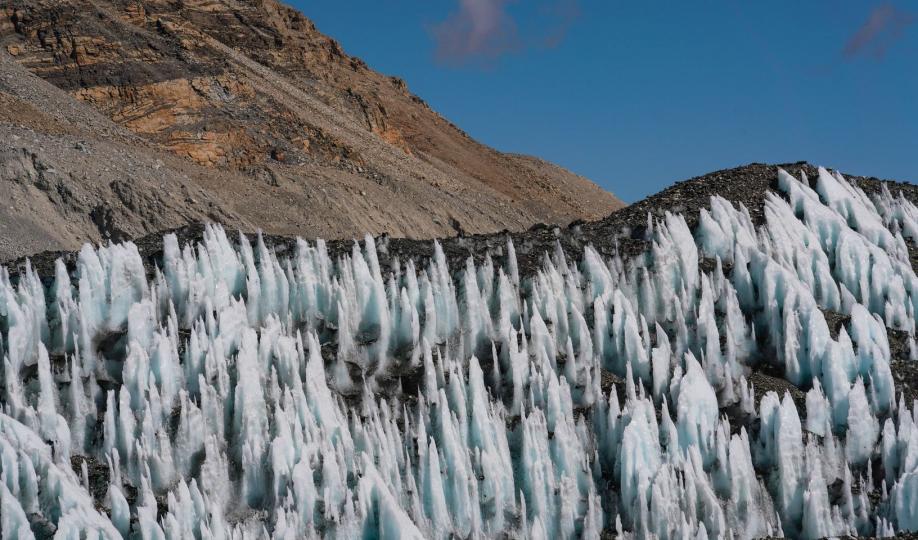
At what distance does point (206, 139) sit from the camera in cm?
7612

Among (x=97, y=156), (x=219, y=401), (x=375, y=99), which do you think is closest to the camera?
(x=219, y=401)

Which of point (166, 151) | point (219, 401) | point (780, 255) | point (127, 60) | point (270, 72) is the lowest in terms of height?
point (219, 401)

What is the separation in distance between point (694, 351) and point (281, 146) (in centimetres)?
5303

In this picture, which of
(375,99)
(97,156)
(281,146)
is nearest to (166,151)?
(281,146)

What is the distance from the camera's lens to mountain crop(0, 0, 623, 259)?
186ft

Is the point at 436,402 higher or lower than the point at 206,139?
lower

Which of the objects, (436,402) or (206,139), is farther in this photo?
(206,139)

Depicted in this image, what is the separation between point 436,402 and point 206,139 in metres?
52.2

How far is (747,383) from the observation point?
1146 inches

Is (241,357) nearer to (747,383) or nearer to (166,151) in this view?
(747,383)

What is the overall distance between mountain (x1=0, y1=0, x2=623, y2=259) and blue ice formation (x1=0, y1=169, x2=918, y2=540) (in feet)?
70.6

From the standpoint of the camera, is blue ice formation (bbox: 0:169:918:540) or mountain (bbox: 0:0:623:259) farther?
mountain (bbox: 0:0:623:259)

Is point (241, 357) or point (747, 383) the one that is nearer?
point (241, 357)

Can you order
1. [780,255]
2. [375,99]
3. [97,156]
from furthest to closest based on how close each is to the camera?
1. [375,99]
2. [97,156]
3. [780,255]
